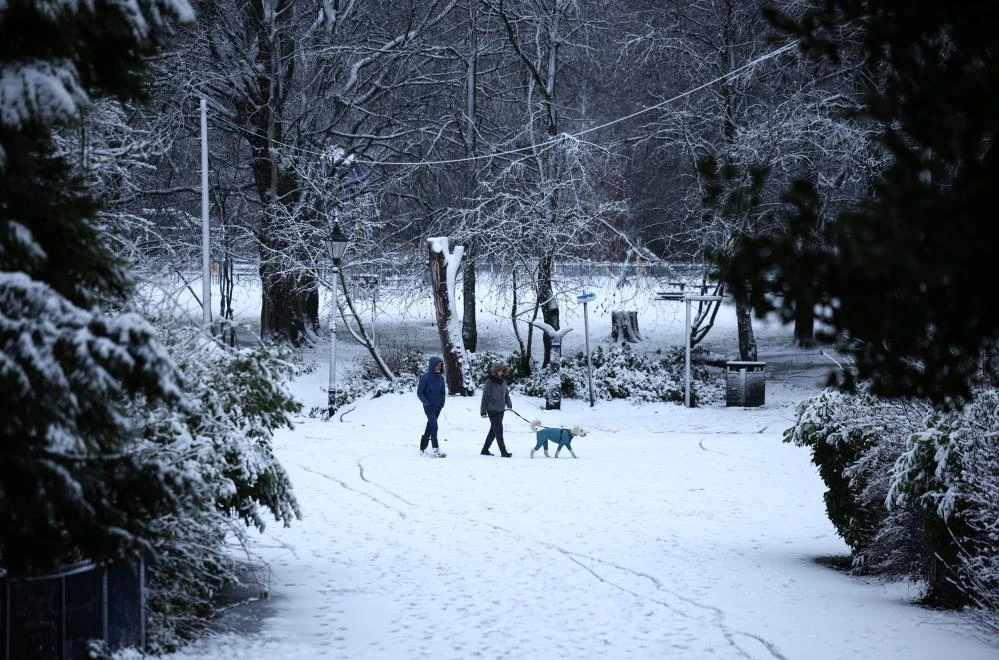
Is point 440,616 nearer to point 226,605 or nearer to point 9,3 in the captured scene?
point 226,605

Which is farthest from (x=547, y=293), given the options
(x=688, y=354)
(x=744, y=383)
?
(x=744, y=383)

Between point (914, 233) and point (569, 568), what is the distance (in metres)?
6.92

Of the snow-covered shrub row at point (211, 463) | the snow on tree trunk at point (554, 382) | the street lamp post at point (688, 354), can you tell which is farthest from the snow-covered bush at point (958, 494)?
the snow on tree trunk at point (554, 382)

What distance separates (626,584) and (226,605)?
314 centimetres

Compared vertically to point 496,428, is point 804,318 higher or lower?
higher

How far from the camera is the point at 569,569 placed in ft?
32.3

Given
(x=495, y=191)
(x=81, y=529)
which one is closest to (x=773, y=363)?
(x=495, y=191)

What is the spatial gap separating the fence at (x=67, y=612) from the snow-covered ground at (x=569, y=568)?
26.1 inches

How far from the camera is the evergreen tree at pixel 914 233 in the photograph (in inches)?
135

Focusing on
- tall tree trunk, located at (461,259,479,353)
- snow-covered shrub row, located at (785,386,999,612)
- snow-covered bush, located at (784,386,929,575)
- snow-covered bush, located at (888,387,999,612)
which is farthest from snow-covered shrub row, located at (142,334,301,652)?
tall tree trunk, located at (461,259,479,353)

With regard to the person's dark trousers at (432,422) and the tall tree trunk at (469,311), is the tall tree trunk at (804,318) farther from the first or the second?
the tall tree trunk at (469,311)

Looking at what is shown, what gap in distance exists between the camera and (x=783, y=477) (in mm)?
16891

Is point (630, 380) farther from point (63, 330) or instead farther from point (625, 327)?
point (63, 330)

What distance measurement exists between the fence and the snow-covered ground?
0.66 meters
